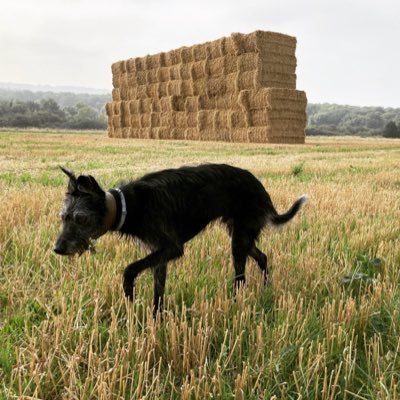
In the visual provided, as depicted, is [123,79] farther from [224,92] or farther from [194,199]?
[194,199]

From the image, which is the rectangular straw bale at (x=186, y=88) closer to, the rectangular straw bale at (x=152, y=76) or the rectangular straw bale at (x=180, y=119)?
the rectangular straw bale at (x=180, y=119)

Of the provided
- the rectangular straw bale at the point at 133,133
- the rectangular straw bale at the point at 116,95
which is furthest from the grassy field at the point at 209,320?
the rectangular straw bale at the point at 116,95

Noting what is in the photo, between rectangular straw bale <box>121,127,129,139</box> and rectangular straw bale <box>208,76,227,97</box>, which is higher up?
rectangular straw bale <box>208,76,227,97</box>

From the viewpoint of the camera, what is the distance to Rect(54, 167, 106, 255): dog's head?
2732mm

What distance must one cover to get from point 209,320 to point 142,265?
19.8 inches

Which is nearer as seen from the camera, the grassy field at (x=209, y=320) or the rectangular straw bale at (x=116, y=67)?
the grassy field at (x=209, y=320)

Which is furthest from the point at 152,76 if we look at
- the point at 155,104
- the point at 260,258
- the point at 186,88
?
the point at 260,258

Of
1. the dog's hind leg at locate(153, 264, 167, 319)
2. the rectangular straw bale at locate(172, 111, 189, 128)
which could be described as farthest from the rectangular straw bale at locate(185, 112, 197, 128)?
the dog's hind leg at locate(153, 264, 167, 319)

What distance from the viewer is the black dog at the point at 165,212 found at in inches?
109

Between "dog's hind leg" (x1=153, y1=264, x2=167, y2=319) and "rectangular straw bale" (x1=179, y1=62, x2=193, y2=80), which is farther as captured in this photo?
"rectangular straw bale" (x1=179, y1=62, x2=193, y2=80)

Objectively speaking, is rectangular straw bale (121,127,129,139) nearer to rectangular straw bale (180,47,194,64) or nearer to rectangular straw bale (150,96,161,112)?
rectangular straw bale (150,96,161,112)

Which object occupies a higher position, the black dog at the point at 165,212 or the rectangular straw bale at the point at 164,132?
the rectangular straw bale at the point at 164,132

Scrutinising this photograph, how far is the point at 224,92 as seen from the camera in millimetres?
25688

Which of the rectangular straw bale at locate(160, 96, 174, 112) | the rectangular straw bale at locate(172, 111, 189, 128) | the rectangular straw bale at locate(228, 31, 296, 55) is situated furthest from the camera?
the rectangular straw bale at locate(160, 96, 174, 112)
